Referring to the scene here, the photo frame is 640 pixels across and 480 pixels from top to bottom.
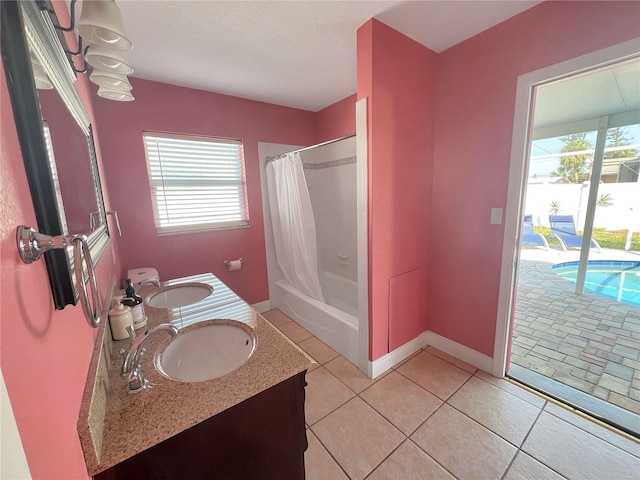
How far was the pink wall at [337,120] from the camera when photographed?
2637 mm

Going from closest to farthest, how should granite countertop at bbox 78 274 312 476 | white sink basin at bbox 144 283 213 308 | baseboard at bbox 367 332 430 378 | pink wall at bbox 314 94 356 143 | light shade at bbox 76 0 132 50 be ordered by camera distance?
granite countertop at bbox 78 274 312 476
light shade at bbox 76 0 132 50
white sink basin at bbox 144 283 213 308
baseboard at bbox 367 332 430 378
pink wall at bbox 314 94 356 143

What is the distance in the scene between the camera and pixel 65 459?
1.53ft

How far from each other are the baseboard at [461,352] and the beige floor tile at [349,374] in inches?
25.4

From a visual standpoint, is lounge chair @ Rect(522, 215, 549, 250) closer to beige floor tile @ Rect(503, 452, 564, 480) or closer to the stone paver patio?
the stone paver patio

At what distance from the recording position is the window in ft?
7.54

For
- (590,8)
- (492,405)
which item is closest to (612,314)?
(492,405)

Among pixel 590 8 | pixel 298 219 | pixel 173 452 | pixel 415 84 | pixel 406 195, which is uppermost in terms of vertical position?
pixel 590 8

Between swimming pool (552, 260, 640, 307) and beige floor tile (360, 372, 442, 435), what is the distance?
3.04m

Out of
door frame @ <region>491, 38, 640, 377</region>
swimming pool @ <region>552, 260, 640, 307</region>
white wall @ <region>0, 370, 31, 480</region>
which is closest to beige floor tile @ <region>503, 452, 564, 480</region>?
door frame @ <region>491, 38, 640, 377</region>

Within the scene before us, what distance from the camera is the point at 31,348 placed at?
16.1 inches

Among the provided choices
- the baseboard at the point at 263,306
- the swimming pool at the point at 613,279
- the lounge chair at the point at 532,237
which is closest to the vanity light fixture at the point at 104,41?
the baseboard at the point at 263,306

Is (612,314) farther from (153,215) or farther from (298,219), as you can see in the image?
(153,215)

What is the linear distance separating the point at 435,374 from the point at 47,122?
94.7 inches

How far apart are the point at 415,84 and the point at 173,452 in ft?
7.61
